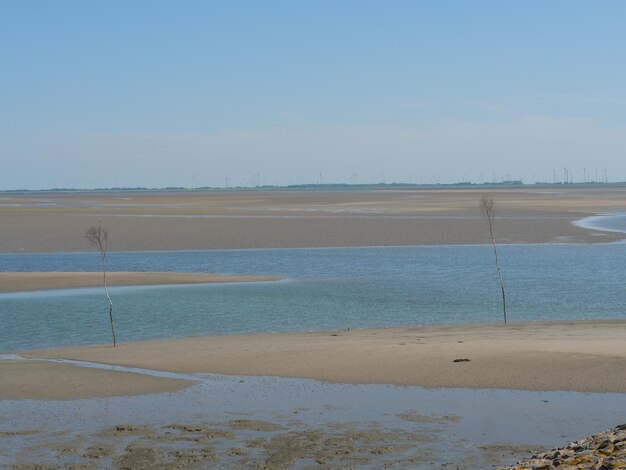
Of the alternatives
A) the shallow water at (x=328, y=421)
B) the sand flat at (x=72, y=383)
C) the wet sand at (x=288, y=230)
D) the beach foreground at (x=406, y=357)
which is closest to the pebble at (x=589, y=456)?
the shallow water at (x=328, y=421)

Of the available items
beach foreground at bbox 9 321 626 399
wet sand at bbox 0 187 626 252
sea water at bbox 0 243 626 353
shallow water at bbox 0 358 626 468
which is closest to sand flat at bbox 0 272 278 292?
sea water at bbox 0 243 626 353

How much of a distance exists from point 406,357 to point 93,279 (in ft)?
73.0

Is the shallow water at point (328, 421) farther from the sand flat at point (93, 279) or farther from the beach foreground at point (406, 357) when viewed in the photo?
the sand flat at point (93, 279)

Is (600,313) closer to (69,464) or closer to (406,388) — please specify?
(406,388)

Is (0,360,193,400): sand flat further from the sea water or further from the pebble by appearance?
the pebble

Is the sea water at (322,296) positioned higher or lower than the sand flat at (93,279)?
lower

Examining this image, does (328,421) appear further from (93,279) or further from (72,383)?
(93,279)

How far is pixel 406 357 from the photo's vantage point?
1944 centimetres

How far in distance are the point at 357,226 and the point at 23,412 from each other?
2127 inches

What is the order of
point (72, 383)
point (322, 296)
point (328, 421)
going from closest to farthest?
point (328, 421) < point (72, 383) < point (322, 296)

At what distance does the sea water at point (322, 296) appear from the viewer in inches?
1062

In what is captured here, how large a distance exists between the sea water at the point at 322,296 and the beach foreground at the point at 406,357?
2.60 metres

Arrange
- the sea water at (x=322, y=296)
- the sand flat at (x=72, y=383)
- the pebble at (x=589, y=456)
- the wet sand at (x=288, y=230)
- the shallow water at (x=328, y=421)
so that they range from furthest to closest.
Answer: the wet sand at (x=288, y=230)
the sea water at (x=322, y=296)
the sand flat at (x=72, y=383)
the shallow water at (x=328, y=421)
the pebble at (x=589, y=456)

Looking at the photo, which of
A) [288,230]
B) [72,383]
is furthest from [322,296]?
[288,230]
